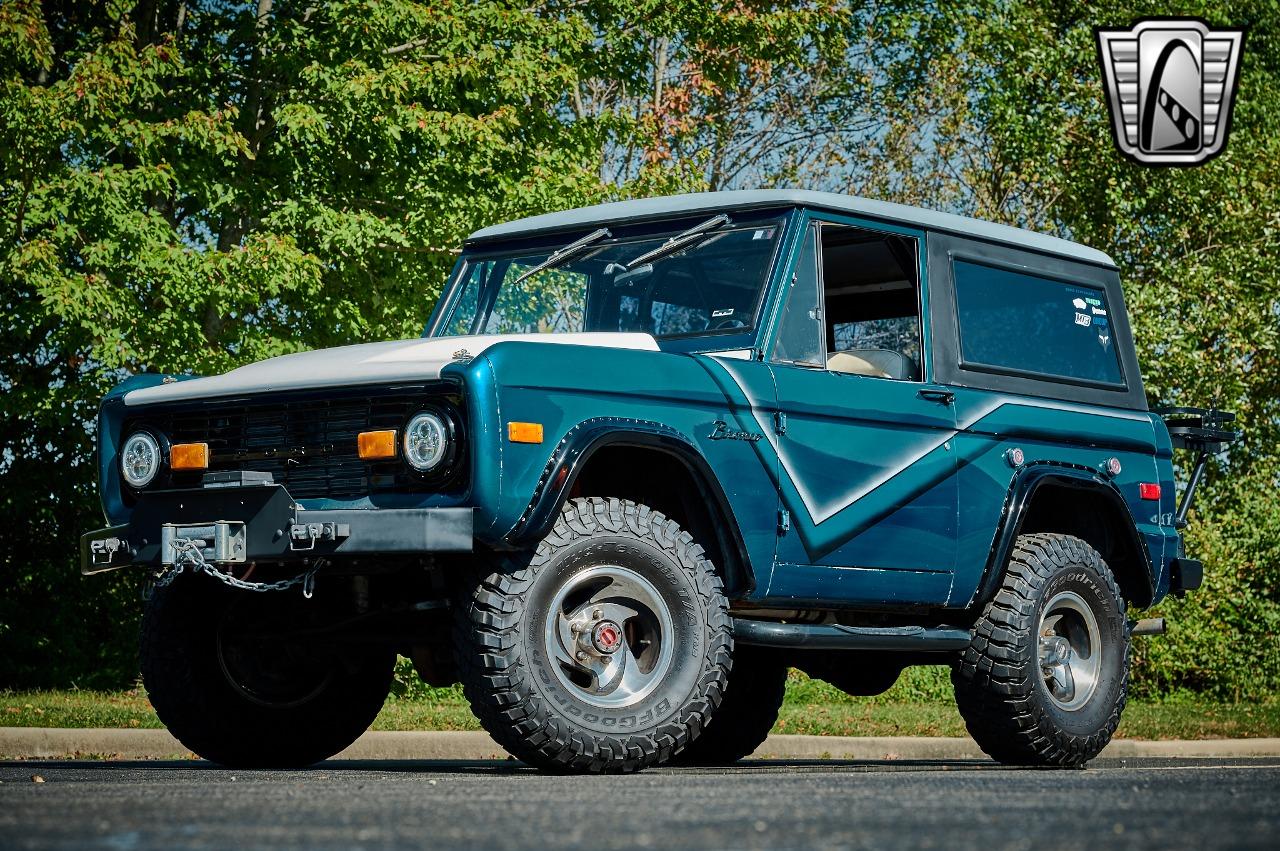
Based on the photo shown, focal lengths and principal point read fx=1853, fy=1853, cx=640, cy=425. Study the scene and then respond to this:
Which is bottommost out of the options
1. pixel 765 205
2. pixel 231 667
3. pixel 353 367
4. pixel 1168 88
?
pixel 231 667

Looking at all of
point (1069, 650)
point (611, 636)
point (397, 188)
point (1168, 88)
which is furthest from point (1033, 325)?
point (1168, 88)

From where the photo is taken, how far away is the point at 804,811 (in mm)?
4930

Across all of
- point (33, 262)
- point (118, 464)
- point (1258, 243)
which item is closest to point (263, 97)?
point (33, 262)

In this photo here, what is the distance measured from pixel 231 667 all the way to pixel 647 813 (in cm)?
362

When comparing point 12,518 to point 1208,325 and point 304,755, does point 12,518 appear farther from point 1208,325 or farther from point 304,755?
point 1208,325

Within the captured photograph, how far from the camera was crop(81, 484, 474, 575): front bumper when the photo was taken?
21.5 ft

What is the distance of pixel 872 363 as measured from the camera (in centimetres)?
841

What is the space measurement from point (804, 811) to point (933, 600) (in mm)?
3566

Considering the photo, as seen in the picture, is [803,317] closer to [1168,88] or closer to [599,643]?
[599,643]

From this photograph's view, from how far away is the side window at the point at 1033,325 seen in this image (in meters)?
8.93

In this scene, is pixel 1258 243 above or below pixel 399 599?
above

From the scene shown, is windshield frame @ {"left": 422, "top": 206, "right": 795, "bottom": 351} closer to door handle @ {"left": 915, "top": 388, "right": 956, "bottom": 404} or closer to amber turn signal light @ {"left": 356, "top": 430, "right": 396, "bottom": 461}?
door handle @ {"left": 915, "top": 388, "right": 956, "bottom": 404}

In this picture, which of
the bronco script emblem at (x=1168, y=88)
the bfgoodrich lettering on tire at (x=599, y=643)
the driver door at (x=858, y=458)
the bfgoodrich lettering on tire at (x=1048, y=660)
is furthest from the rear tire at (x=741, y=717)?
the bronco script emblem at (x=1168, y=88)

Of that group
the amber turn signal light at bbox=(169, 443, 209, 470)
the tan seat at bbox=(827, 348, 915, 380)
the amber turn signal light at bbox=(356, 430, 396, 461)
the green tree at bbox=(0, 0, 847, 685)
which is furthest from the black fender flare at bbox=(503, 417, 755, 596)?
the green tree at bbox=(0, 0, 847, 685)
